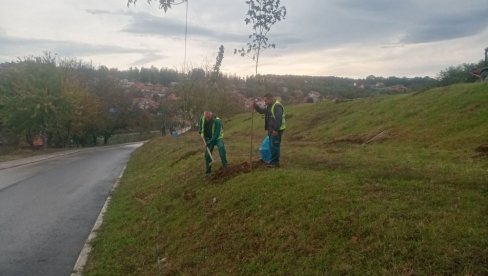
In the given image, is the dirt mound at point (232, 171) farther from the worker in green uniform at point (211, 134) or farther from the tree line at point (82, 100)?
the tree line at point (82, 100)

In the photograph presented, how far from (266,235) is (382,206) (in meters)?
1.76

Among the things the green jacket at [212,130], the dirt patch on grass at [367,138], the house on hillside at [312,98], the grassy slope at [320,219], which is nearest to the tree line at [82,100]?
the house on hillside at [312,98]

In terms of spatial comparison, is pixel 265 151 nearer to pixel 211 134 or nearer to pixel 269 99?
pixel 269 99

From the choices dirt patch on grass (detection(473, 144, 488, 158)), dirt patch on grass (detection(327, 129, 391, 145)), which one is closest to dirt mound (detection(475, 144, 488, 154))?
dirt patch on grass (detection(473, 144, 488, 158))

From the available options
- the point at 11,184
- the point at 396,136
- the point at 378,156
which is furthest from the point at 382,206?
the point at 11,184

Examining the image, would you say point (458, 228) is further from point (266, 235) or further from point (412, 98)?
point (412, 98)

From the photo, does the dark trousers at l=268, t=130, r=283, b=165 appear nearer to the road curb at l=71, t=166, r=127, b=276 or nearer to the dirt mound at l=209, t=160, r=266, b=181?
the dirt mound at l=209, t=160, r=266, b=181

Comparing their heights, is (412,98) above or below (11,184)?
above

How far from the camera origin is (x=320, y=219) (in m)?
7.48

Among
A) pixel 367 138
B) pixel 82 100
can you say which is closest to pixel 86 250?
pixel 367 138

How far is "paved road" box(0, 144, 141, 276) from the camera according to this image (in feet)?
30.2

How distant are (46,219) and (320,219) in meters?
8.18

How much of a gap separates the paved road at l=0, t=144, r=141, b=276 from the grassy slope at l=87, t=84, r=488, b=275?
683 millimetres

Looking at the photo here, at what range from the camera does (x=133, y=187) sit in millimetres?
17656
